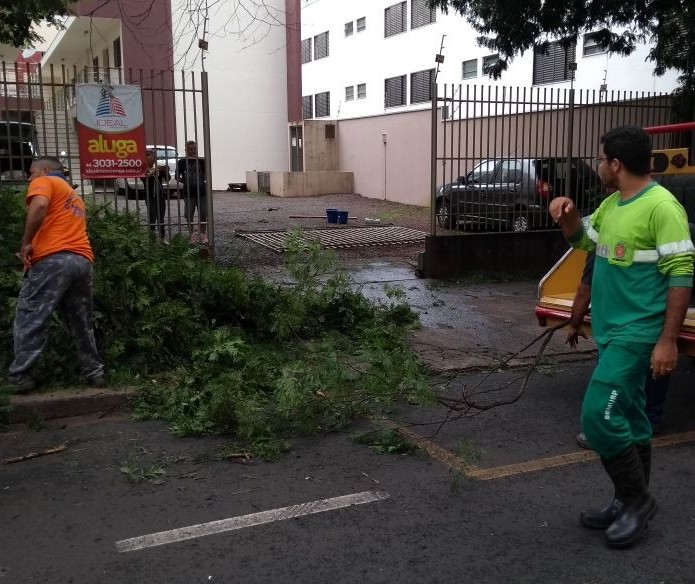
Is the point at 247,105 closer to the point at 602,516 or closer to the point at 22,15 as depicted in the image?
the point at 22,15

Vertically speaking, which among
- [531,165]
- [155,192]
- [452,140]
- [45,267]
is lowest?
[45,267]

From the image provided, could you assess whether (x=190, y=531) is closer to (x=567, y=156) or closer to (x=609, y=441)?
(x=609, y=441)

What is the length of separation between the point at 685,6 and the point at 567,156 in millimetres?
2614

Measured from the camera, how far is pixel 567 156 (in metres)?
11.8

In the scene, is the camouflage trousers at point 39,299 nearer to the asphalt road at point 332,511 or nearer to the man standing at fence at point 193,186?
the asphalt road at point 332,511

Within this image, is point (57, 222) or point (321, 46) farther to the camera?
point (321, 46)

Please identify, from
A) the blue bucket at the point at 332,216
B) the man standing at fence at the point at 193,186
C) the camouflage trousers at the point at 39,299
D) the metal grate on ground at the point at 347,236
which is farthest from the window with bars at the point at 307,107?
the camouflage trousers at the point at 39,299

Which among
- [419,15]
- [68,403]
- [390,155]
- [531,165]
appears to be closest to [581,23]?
[531,165]

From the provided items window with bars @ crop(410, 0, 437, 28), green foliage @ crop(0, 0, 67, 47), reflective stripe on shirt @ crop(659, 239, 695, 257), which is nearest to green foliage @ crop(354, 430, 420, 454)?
reflective stripe on shirt @ crop(659, 239, 695, 257)

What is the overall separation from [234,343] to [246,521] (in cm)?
248

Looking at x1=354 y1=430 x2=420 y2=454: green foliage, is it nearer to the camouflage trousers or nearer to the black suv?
the camouflage trousers

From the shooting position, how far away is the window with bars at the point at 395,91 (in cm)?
2844

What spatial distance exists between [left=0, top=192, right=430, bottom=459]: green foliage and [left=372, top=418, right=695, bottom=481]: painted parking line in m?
0.31

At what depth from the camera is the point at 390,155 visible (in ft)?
83.6
